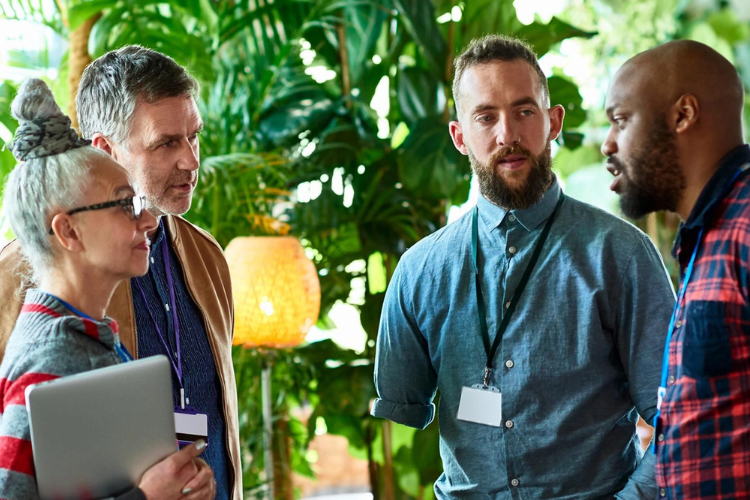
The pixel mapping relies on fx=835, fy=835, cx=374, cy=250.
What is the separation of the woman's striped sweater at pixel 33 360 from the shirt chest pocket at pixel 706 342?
935 millimetres

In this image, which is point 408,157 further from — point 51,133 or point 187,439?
point 51,133

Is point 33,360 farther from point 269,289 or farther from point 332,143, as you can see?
point 332,143

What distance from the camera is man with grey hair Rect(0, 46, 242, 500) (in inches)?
69.1

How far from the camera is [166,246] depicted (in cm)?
192

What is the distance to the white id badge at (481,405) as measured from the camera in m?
1.77

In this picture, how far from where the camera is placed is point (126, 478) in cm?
127


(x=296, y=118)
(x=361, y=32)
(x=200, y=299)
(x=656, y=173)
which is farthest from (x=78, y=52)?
(x=656, y=173)

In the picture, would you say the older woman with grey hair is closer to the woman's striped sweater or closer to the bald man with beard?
the woman's striped sweater

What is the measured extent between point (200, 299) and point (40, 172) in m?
0.63

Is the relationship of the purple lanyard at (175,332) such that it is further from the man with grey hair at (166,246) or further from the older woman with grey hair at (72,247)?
the older woman with grey hair at (72,247)

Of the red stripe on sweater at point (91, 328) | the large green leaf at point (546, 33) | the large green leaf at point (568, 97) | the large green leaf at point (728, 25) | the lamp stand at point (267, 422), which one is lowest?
the lamp stand at point (267, 422)

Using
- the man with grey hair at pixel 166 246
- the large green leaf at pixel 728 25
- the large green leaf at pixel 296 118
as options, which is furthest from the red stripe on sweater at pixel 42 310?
Result: the large green leaf at pixel 728 25

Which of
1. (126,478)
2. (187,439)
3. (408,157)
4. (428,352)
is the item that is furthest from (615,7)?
(126,478)

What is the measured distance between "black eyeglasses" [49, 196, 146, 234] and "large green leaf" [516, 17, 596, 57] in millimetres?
2341
